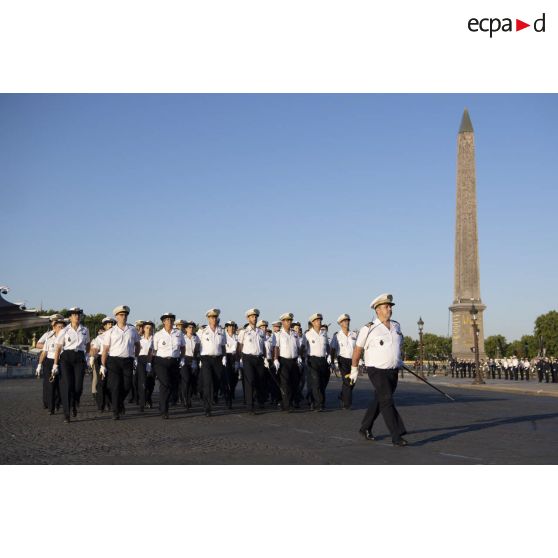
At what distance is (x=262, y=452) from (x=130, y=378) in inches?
229

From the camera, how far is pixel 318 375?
16.1 m

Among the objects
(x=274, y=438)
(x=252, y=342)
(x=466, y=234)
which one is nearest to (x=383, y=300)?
(x=274, y=438)

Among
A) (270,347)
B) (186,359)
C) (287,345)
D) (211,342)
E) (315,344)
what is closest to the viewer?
(211,342)

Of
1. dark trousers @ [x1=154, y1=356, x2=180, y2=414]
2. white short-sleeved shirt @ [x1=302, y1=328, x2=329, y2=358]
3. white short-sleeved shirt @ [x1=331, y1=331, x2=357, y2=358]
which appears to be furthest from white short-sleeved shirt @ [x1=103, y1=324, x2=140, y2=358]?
white short-sleeved shirt @ [x1=331, y1=331, x2=357, y2=358]

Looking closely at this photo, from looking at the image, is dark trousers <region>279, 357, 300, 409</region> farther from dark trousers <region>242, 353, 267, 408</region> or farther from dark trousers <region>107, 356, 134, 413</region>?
dark trousers <region>107, 356, 134, 413</region>

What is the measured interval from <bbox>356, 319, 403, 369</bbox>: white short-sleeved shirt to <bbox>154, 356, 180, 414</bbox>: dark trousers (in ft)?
17.1

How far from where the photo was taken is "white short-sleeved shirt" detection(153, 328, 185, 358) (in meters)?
14.6

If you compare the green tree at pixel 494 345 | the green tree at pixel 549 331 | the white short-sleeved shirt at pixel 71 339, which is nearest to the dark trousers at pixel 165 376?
the white short-sleeved shirt at pixel 71 339

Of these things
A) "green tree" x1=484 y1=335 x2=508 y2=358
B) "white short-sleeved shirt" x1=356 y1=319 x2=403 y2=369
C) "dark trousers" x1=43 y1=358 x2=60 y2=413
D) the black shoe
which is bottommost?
the black shoe

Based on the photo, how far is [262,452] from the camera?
29.2ft

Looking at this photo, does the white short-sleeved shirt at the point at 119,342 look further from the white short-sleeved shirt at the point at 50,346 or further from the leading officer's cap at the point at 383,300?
the leading officer's cap at the point at 383,300

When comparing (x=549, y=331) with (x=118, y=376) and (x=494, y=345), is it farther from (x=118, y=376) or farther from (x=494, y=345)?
(x=118, y=376)

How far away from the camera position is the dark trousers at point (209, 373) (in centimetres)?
1477

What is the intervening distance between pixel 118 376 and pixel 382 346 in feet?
18.8
